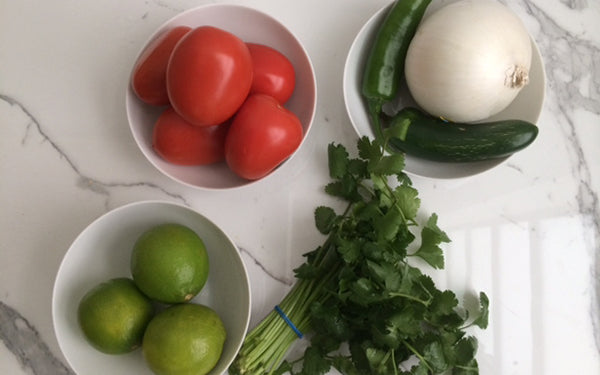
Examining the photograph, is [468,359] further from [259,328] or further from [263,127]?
[263,127]

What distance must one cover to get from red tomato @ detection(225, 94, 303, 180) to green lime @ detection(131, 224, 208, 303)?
0.42ft

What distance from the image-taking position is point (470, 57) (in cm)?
86

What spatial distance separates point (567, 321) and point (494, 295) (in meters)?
0.14

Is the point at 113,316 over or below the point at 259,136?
below

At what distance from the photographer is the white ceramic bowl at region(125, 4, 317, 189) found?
90 centimetres

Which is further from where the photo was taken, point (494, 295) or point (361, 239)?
point (494, 295)

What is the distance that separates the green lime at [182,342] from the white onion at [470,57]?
A: 0.47 metres

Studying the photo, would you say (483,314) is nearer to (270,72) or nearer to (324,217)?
(324,217)

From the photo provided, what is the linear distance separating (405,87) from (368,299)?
368 millimetres

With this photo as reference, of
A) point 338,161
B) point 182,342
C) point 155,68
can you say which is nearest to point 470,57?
point 338,161

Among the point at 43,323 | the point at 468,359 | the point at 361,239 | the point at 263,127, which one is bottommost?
the point at 43,323

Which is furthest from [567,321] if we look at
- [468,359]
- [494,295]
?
[468,359]

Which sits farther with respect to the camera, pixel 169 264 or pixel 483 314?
pixel 483 314

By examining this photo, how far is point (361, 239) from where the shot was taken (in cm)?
86
